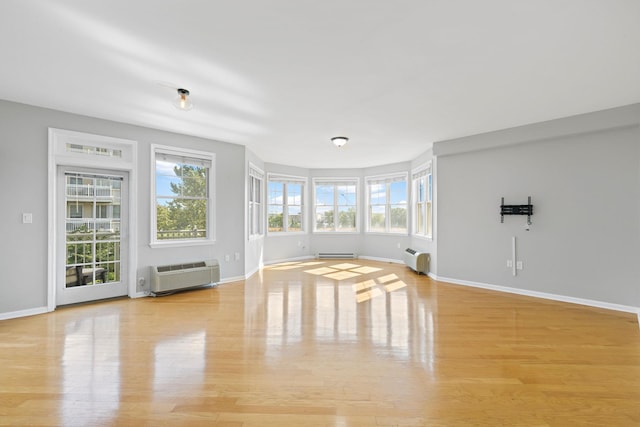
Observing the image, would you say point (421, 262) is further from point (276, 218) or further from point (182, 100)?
point (182, 100)

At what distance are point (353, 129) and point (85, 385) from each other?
14.3 ft

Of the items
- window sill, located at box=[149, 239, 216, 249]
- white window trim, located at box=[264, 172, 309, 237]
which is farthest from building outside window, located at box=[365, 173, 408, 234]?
window sill, located at box=[149, 239, 216, 249]

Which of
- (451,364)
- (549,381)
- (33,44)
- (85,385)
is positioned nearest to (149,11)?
(33,44)

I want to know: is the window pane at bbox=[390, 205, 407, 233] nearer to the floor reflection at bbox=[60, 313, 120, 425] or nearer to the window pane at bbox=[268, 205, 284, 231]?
the window pane at bbox=[268, 205, 284, 231]

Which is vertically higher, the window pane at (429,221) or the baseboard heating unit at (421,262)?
the window pane at (429,221)

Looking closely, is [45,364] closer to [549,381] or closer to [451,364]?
[451,364]

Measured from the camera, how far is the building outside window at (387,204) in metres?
7.84

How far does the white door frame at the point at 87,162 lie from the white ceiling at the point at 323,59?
15.3 inches

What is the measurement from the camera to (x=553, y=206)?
462cm

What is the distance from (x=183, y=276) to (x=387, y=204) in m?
5.37

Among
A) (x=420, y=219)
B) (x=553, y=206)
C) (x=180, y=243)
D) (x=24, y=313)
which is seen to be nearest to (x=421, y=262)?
(x=420, y=219)

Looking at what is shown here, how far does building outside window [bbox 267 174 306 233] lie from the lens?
785cm

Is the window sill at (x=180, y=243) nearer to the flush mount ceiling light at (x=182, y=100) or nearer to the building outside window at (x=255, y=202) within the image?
the building outside window at (x=255, y=202)

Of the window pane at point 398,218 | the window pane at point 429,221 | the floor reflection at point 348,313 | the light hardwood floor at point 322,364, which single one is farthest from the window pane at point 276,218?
the window pane at point 429,221
